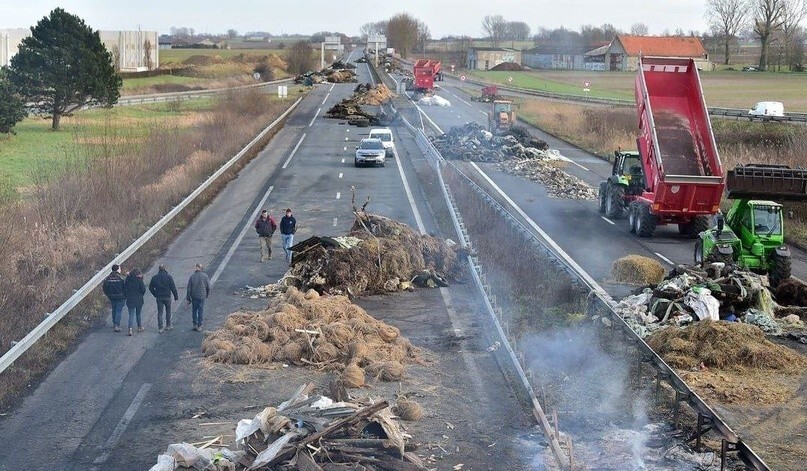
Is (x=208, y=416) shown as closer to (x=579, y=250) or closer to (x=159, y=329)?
(x=159, y=329)

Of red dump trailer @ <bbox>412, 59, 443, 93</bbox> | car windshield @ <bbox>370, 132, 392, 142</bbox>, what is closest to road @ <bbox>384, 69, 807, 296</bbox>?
car windshield @ <bbox>370, 132, 392, 142</bbox>

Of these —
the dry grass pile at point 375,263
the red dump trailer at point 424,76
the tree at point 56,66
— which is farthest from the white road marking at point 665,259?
the red dump trailer at point 424,76

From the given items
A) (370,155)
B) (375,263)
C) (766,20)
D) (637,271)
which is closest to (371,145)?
(370,155)

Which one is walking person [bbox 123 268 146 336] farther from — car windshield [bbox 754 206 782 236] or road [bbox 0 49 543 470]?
car windshield [bbox 754 206 782 236]

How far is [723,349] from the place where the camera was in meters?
18.1

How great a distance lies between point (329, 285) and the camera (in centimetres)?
2284

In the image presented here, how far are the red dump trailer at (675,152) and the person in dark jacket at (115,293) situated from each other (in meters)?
16.1

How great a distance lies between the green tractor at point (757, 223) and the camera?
23.6 metres

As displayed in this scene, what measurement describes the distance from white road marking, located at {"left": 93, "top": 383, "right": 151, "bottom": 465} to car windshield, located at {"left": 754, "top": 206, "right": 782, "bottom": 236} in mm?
15418

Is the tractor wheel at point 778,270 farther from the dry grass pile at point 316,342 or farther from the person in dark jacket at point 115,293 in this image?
the person in dark jacket at point 115,293

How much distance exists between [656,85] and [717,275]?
11.0 metres

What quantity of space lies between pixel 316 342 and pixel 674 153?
15.8 metres

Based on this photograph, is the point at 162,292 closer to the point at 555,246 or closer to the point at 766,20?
the point at 555,246

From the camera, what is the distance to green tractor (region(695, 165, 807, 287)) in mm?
23609
